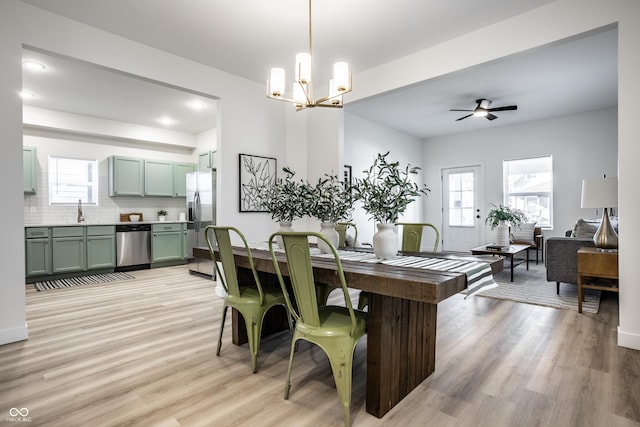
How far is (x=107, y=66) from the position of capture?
10.6 feet

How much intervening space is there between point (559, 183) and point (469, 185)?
1682mm

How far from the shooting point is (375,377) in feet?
5.60

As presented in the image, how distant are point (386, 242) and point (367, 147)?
4680 mm

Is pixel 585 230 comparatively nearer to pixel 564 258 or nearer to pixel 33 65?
pixel 564 258

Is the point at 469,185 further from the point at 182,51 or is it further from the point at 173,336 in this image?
the point at 173,336

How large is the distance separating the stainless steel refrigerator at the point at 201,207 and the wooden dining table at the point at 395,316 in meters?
3.17

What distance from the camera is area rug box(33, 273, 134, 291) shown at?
4.62m

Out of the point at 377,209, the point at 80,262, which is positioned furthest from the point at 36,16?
the point at 80,262

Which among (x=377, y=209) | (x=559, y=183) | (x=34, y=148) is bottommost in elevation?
(x=377, y=209)

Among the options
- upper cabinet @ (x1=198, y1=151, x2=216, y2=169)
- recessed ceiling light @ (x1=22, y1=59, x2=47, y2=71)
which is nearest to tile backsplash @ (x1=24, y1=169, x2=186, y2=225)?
upper cabinet @ (x1=198, y1=151, x2=216, y2=169)

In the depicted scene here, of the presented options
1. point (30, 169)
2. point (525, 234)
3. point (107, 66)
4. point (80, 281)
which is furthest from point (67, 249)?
point (525, 234)

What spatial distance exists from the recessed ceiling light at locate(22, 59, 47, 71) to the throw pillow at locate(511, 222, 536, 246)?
24.8ft

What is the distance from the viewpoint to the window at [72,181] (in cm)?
560

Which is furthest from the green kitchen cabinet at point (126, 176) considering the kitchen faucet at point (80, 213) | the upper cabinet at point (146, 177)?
the kitchen faucet at point (80, 213)
